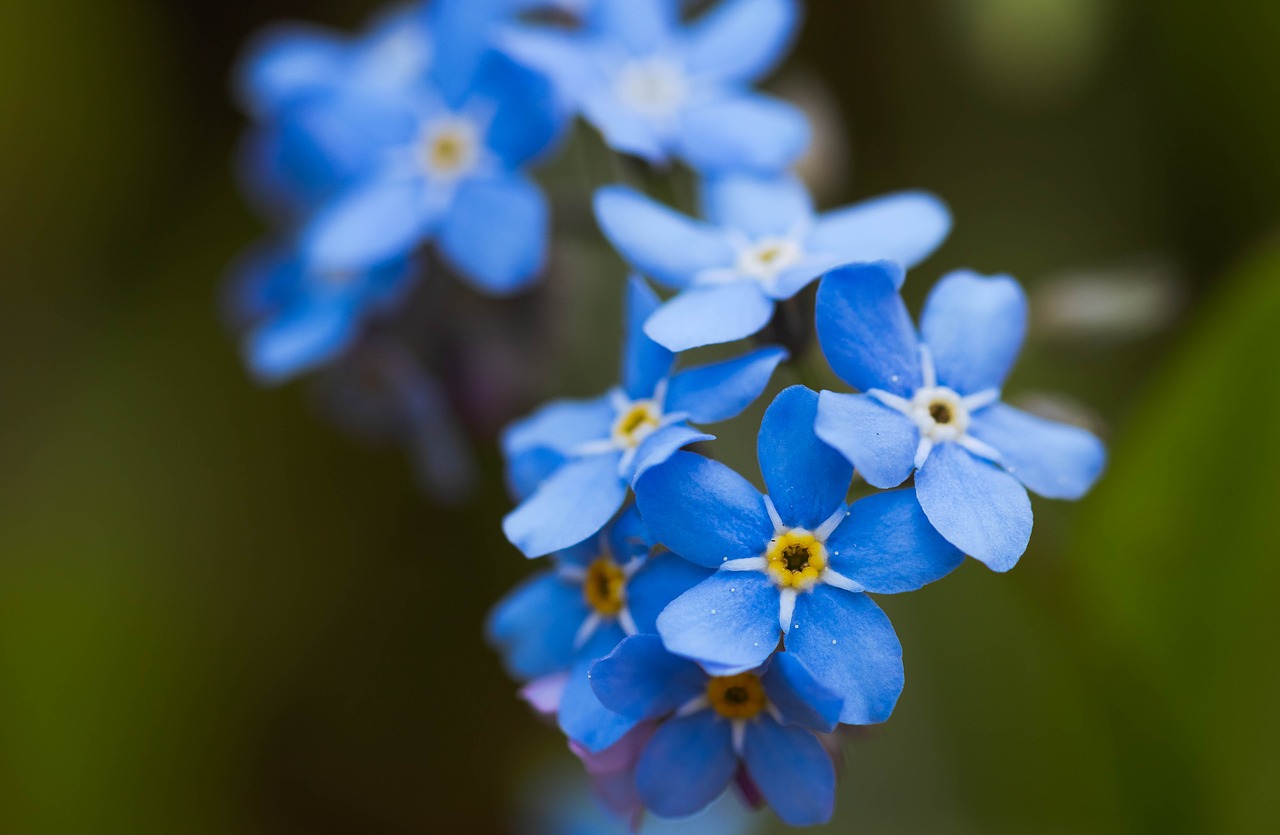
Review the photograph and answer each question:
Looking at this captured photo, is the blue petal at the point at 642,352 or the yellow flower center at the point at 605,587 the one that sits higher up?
the blue petal at the point at 642,352

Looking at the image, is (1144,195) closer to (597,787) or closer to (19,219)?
(597,787)

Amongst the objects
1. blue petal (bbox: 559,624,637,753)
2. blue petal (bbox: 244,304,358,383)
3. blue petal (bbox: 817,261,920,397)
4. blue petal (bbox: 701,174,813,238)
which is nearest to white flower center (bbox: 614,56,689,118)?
blue petal (bbox: 701,174,813,238)

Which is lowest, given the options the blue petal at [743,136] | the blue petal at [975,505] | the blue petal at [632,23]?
the blue petal at [975,505]

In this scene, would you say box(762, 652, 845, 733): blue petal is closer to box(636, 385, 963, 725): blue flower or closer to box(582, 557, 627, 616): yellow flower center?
box(636, 385, 963, 725): blue flower

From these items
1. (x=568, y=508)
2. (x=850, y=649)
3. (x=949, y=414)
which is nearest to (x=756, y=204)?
(x=949, y=414)

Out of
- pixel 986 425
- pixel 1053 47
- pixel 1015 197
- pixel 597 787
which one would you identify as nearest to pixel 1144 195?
pixel 1015 197

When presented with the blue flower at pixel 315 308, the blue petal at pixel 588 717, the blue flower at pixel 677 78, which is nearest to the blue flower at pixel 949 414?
the blue petal at pixel 588 717

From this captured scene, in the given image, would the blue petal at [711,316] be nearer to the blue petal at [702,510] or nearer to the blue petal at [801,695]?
the blue petal at [702,510]

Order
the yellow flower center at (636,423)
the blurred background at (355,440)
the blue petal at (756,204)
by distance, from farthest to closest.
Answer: the blurred background at (355,440)
the blue petal at (756,204)
the yellow flower center at (636,423)
